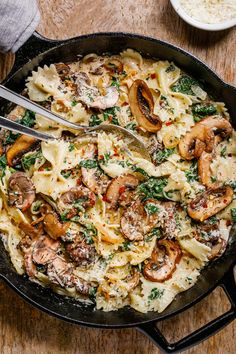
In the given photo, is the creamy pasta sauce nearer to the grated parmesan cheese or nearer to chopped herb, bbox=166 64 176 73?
chopped herb, bbox=166 64 176 73

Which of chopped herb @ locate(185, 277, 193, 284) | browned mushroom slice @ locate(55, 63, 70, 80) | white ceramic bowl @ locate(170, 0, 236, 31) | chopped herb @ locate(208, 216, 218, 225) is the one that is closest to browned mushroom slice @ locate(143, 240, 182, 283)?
chopped herb @ locate(185, 277, 193, 284)

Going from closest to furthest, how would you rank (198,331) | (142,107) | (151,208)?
(198,331) < (151,208) < (142,107)

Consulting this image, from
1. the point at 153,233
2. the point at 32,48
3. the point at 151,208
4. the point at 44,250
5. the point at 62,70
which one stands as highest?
the point at 32,48

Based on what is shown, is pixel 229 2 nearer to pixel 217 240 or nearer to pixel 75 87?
pixel 75 87

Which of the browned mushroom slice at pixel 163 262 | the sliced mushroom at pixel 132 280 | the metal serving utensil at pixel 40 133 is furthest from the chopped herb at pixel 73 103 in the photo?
the sliced mushroom at pixel 132 280

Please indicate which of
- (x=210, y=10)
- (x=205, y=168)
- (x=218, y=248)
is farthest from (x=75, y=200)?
(x=210, y=10)

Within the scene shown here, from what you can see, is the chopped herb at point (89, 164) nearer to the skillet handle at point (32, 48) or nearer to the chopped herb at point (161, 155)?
the chopped herb at point (161, 155)

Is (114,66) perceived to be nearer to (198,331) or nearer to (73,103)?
(73,103)
